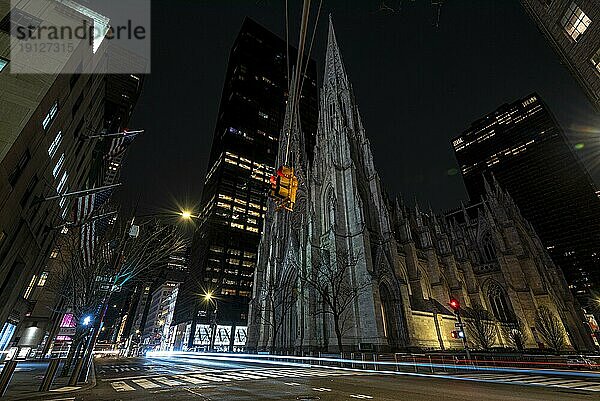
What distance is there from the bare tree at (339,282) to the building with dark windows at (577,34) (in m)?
22.7

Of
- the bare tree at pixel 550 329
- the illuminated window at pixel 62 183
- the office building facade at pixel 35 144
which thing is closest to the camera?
the office building facade at pixel 35 144

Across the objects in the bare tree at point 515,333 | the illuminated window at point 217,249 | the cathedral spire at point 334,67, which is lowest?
the bare tree at point 515,333

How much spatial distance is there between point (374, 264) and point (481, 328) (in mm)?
16148

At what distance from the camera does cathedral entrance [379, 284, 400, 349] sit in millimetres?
28120

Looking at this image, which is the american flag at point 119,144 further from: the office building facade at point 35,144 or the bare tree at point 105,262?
the bare tree at point 105,262

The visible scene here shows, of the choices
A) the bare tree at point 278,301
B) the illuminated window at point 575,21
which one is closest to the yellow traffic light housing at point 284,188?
the illuminated window at point 575,21

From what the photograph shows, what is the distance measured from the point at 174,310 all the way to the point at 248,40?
119751 mm

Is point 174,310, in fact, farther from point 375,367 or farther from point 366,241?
point 375,367

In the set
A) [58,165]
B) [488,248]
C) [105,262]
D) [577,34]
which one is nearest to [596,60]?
[577,34]

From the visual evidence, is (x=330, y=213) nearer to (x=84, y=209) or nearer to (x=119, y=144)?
(x=119, y=144)

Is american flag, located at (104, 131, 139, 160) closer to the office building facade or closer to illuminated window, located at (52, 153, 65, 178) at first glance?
the office building facade

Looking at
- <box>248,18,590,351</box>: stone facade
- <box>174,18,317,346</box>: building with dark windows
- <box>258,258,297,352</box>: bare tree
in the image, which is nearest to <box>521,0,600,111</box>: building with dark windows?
<box>248,18,590,351</box>: stone facade

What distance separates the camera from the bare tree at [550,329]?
34.2 m

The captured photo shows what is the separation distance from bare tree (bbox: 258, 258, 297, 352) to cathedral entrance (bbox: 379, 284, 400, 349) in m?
13.0
